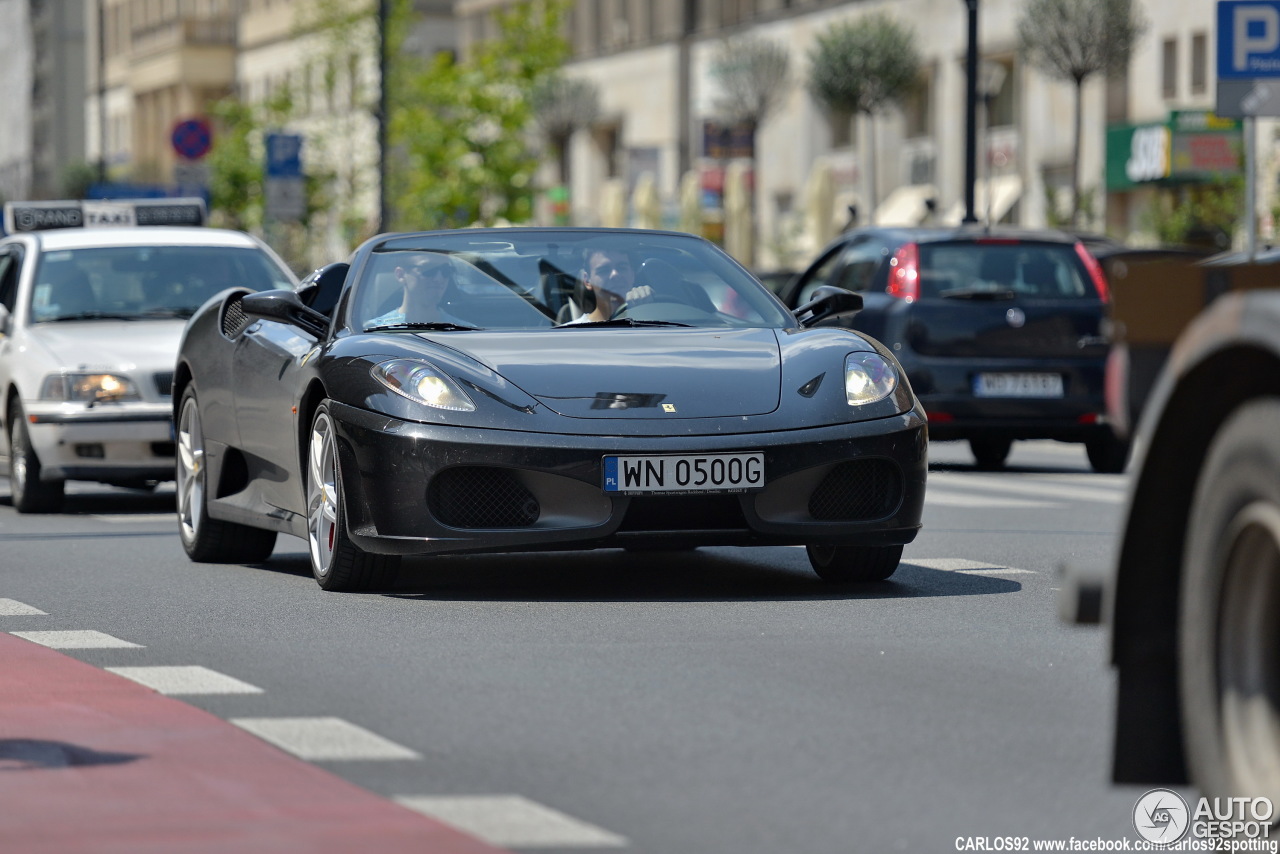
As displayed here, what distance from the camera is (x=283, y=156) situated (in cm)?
3459

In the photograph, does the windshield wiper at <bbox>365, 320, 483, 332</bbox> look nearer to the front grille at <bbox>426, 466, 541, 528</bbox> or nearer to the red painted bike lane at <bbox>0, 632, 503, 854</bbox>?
the front grille at <bbox>426, 466, 541, 528</bbox>

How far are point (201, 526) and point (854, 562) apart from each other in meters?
2.99

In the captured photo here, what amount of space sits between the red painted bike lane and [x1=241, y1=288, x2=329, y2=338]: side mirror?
3.15m

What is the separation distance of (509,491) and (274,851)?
3.97 metres

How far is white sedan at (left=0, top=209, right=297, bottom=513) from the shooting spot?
47.1ft

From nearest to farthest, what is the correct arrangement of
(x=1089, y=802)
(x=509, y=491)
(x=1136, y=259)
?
(x=1136, y=259)
(x=1089, y=802)
(x=509, y=491)

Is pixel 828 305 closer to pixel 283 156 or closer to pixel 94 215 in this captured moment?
pixel 94 215

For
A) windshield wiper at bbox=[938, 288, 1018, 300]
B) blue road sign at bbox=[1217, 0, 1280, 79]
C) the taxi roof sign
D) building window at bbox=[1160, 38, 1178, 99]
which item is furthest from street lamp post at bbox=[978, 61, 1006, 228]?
windshield wiper at bbox=[938, 288, 1018, 300]

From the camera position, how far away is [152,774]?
18.4 feet

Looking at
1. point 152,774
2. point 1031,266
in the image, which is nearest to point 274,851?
point 152,774

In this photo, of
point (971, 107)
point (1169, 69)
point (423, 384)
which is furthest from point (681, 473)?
point (1169, 69)

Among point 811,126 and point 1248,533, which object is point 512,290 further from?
point 811,126

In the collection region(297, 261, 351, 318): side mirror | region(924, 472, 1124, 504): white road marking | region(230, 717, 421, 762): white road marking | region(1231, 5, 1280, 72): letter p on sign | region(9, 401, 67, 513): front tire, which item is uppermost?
region(1231, 5, 1280, 72): letter p on sign

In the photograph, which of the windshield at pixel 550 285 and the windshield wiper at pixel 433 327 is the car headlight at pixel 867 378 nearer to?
the windshield at pixel 550 285
